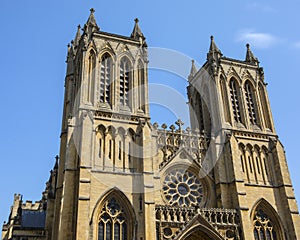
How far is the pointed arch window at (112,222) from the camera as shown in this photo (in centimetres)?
2366

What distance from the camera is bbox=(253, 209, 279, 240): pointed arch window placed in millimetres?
27609

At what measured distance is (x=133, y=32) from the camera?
34312mm

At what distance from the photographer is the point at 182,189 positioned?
28062mm

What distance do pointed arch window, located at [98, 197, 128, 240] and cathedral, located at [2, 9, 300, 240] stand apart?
6cm

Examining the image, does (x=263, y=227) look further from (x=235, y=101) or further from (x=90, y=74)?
(x=90, y=74)

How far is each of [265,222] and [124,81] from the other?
15.6 m

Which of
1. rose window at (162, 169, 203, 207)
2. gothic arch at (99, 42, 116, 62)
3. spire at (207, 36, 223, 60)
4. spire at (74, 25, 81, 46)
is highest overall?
spire at (74, 25, 81, 46)

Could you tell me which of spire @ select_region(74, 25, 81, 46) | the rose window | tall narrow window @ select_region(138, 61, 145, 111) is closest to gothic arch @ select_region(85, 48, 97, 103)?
tall narrow window @ select_region(138, 61, 145, 111)

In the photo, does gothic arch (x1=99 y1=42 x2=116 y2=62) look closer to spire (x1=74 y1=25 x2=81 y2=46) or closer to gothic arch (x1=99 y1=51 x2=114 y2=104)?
gothic arch (x1=99 y1=51 x2=114 y2=104)

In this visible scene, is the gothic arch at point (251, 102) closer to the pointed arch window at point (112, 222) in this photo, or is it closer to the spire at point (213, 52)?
the spire at point (213, 52)

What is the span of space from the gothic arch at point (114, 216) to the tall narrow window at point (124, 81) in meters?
7.79

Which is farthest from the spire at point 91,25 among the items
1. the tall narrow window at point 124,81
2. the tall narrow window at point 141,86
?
the tall narrow window at point 141,86

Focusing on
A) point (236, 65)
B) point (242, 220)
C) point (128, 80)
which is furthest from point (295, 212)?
point (128, 80)

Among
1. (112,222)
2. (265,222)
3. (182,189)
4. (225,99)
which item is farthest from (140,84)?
(265,222)
